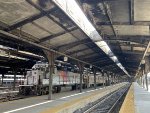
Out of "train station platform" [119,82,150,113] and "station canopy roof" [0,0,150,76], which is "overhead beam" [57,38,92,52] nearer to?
"station canopy roof" [0,0,150,76]

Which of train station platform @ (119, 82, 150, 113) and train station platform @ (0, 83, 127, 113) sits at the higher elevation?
train station platform @ (0, 83, 127, 113)

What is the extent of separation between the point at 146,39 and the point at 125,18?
194 inches

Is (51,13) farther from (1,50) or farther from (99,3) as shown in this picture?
(1,50)

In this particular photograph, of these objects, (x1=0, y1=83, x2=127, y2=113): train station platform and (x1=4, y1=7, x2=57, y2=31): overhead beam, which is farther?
(x1=0, y1=83, x2=127, y2=113): train station platform

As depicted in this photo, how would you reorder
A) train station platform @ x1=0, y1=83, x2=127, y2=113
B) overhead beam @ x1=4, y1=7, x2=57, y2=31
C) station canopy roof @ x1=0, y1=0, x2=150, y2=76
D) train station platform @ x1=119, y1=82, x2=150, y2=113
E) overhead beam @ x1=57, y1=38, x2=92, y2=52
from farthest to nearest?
overhead beam @ x1=57, y1=38, x2=92, y2=52, train station platform @ x1=0, y1=83, x2=127, y2=113, train station platform @ x1=119, y1=82, x2=150, y2=113, overhead beam @ x1=4, y1=7, x2=57, y2=31, station canopy roof @ x1=0, y1=0, x2=150, y2=76

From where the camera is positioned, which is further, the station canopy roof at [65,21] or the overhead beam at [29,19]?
the overhead beam at [29,19]

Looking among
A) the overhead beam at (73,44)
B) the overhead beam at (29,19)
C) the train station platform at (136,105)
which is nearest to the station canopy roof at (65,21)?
the overhead beam at (29,19)

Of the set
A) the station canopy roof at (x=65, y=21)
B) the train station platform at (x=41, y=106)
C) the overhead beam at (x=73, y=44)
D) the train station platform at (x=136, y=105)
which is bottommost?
the train station platform at (x=136, y=105)

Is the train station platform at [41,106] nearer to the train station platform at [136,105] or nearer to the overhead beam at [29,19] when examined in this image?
the train station platform at [136,105]

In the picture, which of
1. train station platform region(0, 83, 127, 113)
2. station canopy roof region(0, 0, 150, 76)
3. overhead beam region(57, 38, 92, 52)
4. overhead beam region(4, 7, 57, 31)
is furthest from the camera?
overhead beam region(57, 38, 92, 52)

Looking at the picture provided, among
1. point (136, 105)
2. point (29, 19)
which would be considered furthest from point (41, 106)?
point (136, 105)

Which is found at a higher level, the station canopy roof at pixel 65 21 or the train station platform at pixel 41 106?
the station canopy roof at pixel 65 21

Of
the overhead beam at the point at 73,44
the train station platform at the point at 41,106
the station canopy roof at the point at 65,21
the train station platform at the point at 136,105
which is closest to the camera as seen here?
the station canopy roof at the point at 65,21

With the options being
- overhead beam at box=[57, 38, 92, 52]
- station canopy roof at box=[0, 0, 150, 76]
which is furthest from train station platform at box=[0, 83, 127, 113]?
overhead beam at box=[57, 38, 92, 52]
